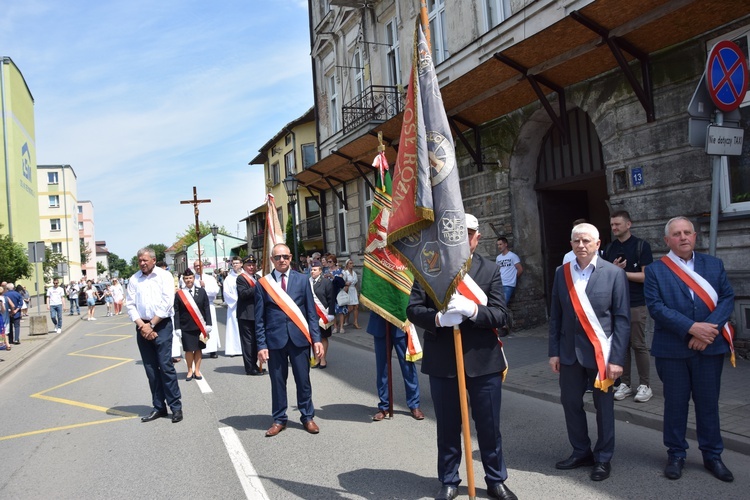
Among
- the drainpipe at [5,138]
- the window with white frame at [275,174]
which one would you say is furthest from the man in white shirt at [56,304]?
the drainpipe at [5,138]

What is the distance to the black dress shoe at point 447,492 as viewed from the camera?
13.6 ft

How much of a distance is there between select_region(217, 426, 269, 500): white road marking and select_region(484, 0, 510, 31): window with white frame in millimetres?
10726

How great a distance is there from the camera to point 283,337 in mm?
6297

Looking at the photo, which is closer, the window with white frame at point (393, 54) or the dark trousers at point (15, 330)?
the dark trousers at point (15, 330)

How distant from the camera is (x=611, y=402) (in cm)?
460

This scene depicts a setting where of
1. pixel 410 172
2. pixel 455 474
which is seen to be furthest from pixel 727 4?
pixel 455 474

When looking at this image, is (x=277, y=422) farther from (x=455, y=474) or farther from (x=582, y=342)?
(x=582, y=342)

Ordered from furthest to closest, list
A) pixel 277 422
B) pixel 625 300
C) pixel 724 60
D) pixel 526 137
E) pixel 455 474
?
pixel 526 137 < pixel 277 422 < pixel 724 60 < pixel 625 300 < pixel 455 474

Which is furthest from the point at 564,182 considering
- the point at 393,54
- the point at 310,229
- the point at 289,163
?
the point at 289,163

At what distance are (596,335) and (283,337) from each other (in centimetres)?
315

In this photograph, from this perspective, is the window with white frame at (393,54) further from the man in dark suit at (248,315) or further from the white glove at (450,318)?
the white glove at (450,318)

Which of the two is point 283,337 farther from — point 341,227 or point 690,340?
point 341,227

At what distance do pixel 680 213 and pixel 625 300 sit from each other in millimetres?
5082

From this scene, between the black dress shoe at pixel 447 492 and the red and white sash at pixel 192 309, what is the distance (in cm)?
625
